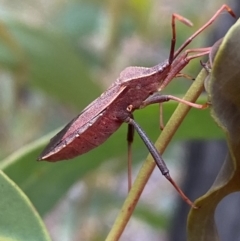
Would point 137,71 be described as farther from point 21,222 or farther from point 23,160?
point 21,222

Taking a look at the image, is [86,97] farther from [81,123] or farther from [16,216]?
[16,216]

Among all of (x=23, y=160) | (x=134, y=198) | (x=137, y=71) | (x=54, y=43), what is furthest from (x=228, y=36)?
(x=54, y=43)

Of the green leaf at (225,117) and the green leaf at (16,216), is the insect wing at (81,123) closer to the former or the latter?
the green leaf at (16,216)

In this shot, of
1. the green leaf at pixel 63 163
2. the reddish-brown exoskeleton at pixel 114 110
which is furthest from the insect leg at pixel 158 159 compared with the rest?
the green leaf at pixel 63 163

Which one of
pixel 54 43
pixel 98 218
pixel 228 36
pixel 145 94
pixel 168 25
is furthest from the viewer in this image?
pixel 168 25

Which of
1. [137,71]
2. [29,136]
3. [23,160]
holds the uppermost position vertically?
[137,71]

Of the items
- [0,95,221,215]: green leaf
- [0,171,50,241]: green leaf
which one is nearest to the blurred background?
[0,95,221,215]: green leaf

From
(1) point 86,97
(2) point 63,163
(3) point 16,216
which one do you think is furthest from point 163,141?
(1) point 86,97
